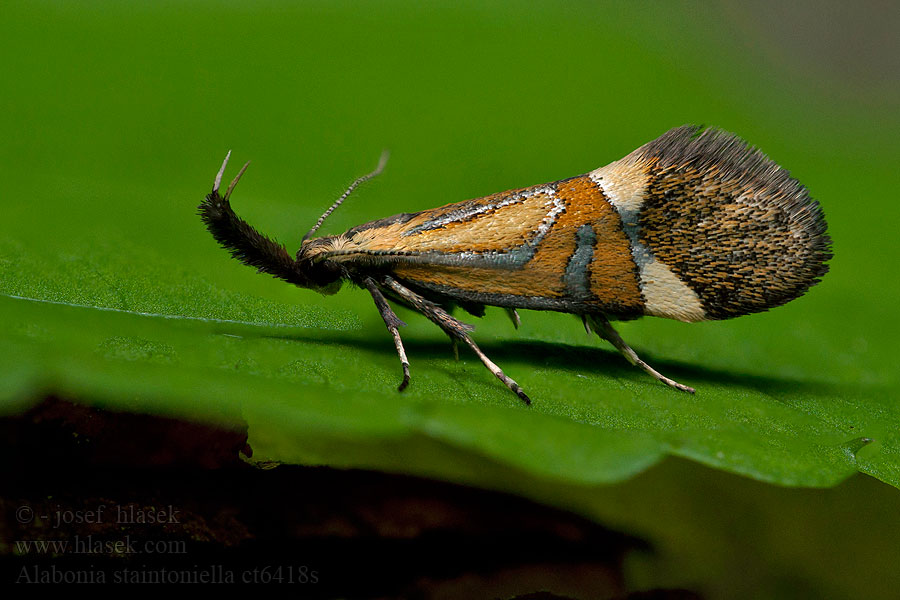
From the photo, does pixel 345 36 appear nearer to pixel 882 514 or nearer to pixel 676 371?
pixel 676 371

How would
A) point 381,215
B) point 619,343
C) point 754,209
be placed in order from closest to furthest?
point 754,209
point 619,343
point 381,215

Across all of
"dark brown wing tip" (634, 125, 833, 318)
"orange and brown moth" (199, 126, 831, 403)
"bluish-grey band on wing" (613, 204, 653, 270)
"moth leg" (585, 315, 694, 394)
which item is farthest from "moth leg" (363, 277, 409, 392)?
"dark brown wing tip" (634, 125, 833, 318)

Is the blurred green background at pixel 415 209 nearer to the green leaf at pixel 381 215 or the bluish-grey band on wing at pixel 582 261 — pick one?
the green leaf at pixel 381 215

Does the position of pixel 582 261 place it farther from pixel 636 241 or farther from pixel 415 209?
pixel 415 209

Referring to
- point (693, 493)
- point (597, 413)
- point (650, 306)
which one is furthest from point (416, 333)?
point (693, 493)

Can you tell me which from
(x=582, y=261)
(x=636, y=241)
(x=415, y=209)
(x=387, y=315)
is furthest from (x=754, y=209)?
(x=415, y=209)

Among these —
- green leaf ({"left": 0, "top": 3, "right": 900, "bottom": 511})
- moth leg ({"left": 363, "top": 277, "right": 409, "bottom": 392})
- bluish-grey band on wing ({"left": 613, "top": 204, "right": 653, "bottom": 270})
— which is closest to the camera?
green leaf ({"left": 0, "top": 3, "right": 900, "bottom": 511})

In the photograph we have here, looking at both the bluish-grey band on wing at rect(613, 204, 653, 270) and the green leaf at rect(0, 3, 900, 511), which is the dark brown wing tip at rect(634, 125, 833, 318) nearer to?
the bluish-grey band on wing at rect(613, 204, 653, 270)
